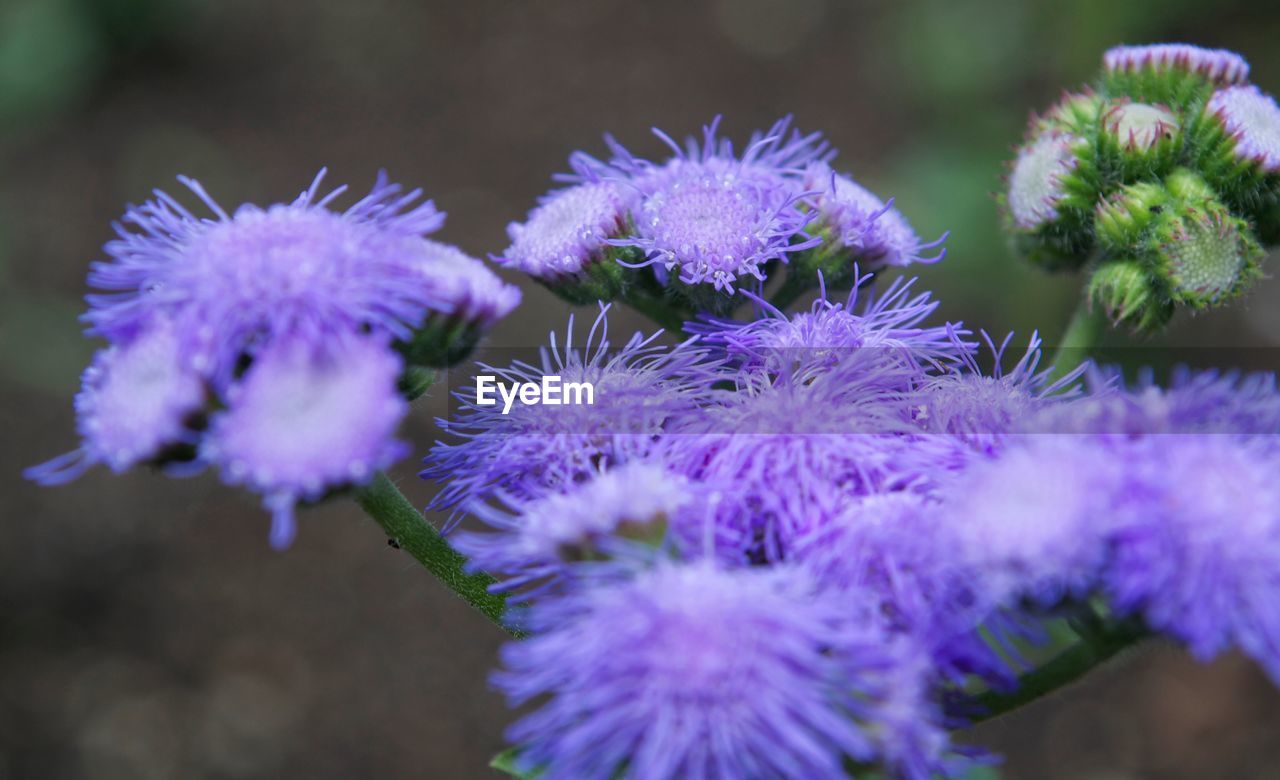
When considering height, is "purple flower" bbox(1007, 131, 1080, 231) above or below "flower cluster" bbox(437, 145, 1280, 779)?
above

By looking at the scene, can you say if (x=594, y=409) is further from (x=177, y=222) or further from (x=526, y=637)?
(x=177, y=222)

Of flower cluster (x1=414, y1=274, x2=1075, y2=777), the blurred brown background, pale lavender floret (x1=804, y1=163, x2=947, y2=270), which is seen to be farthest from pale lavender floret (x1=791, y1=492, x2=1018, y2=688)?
the blurred brown background

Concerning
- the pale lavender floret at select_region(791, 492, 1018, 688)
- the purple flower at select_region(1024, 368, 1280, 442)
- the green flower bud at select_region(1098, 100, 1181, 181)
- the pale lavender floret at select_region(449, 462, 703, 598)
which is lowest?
the pale lavender floret at select_region(791, 492, 1018, 688)

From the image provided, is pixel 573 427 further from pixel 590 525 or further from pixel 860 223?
pixel 860 223

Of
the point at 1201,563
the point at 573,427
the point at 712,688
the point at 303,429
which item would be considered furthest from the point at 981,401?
the point at 303,429

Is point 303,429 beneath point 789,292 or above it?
beneath

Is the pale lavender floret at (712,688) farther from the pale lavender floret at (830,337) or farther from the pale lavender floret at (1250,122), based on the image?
the pale lavender floret at (1250,122)

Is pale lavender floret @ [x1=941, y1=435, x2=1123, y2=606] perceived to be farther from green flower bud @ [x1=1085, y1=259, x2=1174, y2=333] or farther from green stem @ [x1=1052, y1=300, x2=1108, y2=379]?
green stem @ [x1=1052, y1=300, x2=1108, y2=379]

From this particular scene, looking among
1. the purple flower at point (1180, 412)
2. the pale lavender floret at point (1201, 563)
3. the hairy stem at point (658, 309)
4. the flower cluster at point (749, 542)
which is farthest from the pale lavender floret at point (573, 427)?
the pale lavender floret at point (1201, 563)
